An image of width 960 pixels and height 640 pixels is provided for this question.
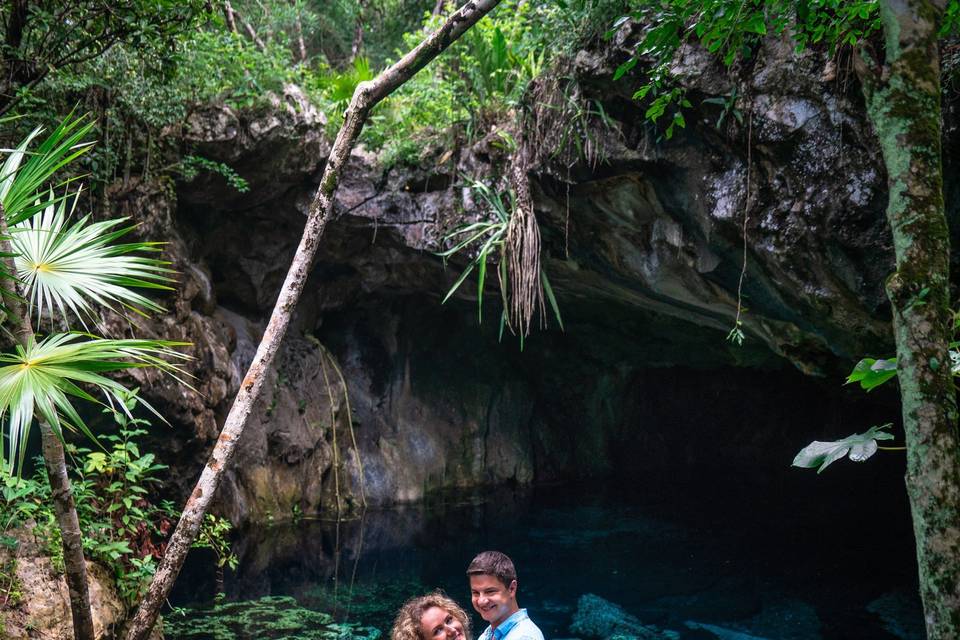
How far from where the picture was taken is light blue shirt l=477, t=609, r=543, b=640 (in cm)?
220

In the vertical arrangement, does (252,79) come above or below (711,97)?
above

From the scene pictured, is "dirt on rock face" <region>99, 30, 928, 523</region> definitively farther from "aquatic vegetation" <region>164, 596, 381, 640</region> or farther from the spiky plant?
the spiky plant

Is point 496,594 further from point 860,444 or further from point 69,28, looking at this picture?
point 69,28

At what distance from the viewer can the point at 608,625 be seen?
573 centimetres

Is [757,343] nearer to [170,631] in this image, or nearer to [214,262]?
[214,262]

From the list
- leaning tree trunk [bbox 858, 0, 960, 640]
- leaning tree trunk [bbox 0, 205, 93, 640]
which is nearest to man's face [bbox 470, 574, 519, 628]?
leaning tree trunk [bbox 858, 0, 960, 640]

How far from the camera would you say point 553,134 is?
6270mm

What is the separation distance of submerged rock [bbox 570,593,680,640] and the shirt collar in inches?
139

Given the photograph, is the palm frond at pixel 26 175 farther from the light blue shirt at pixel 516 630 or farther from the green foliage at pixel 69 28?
the light blue shirt at pixel 516 630

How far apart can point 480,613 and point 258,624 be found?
12.3 feet

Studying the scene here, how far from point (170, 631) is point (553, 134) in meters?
4.84

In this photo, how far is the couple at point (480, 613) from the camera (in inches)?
86.1

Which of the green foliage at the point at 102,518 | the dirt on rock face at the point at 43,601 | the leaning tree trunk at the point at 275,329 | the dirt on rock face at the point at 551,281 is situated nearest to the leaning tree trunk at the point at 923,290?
the leaning tree trunk at the point at 275,329

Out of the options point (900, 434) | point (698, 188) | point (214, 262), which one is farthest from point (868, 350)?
point (214, 262)
